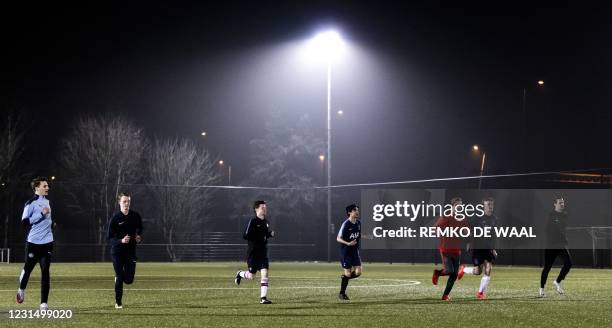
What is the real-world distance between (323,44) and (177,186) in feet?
42.6

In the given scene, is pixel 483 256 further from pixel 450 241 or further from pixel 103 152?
pixel 103 152

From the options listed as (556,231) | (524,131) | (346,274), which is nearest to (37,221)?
(346,274)

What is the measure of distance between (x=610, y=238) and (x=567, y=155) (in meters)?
23.8

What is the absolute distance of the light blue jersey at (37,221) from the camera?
13.8 metres

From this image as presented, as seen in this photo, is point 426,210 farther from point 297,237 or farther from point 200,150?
point 200,150

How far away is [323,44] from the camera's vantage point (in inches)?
1673

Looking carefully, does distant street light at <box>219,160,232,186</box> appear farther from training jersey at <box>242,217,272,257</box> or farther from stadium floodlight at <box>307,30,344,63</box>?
training jersey at <box>242,217,272,257</box>

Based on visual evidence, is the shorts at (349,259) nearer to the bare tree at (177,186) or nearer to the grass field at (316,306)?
the grass field at (316,306)

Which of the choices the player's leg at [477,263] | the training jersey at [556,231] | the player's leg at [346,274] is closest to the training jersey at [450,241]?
the player's leg at [477,263]

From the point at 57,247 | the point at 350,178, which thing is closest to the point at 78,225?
the point at 57,247

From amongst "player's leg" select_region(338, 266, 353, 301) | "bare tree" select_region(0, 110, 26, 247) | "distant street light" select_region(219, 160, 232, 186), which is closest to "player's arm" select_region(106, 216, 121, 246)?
"player's leg" select_region(338, 266, 353, 301)

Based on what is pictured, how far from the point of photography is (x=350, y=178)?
7312 centimetres

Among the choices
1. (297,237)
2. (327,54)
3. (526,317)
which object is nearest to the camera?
(526,317)

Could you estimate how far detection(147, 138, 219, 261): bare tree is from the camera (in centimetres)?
5094
